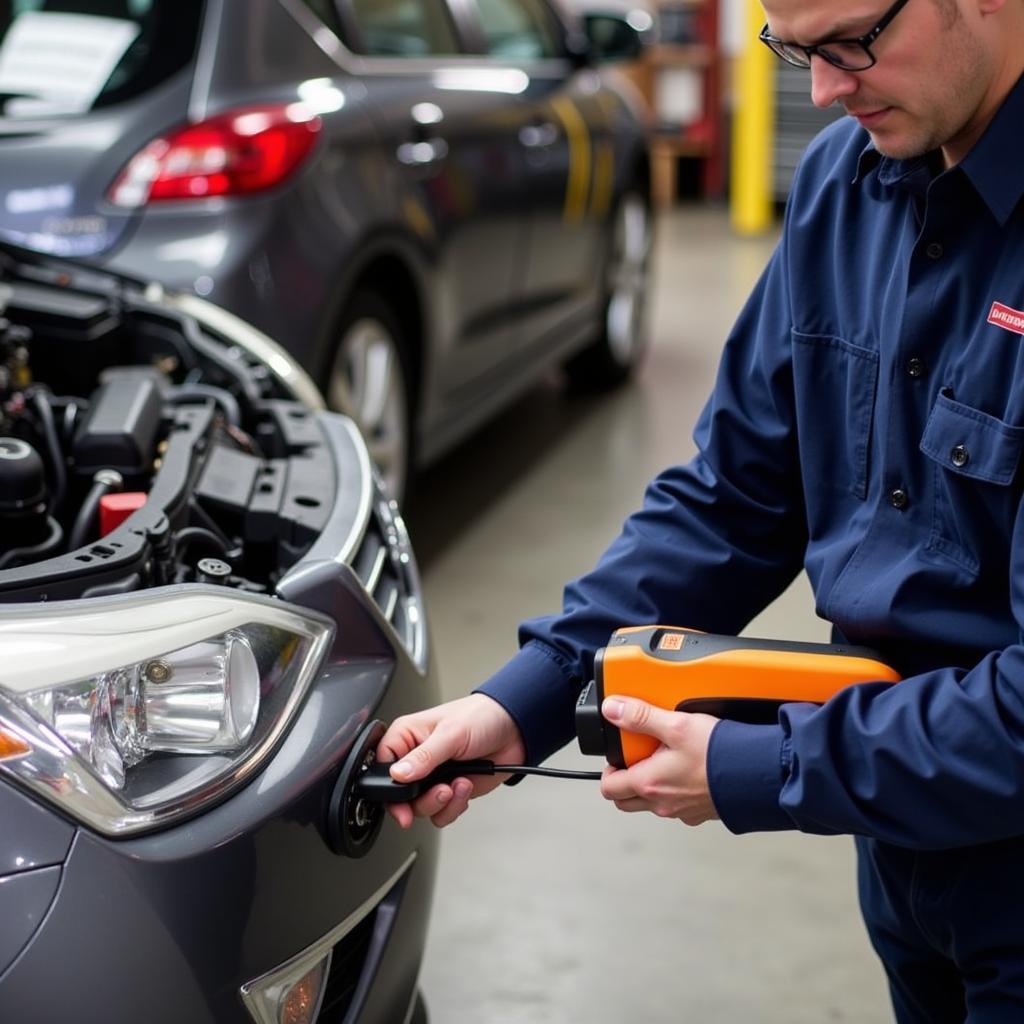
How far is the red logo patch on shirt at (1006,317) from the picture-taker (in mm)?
1110

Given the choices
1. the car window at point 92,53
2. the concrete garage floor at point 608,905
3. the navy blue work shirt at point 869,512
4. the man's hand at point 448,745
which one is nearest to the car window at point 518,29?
the car window at point 92,53

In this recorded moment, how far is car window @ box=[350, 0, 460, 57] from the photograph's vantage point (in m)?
3.37

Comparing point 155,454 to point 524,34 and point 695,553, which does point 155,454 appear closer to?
point 695,553

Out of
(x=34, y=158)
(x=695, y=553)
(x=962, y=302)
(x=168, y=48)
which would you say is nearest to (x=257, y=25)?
(x=168, y=48)

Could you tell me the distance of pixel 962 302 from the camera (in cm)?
116

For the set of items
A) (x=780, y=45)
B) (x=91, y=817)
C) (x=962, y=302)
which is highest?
(x=780, y=45)

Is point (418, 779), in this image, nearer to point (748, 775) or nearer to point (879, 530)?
point (748, 775)

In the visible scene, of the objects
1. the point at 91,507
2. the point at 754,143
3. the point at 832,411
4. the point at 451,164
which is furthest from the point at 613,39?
the point at 754,143

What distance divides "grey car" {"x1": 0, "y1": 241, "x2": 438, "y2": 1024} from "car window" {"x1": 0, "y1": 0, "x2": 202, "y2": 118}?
1274 millimetres

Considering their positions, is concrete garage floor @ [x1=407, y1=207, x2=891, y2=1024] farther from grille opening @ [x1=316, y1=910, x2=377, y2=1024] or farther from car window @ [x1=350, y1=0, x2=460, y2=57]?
car window @ [x1=350, y1=0, x2=460, y2=57]

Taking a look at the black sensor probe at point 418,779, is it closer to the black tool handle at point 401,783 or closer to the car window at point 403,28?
the black tool handle at point 401,783

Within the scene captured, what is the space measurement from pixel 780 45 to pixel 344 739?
670 mm

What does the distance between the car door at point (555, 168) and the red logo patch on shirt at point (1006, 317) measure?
111 inches

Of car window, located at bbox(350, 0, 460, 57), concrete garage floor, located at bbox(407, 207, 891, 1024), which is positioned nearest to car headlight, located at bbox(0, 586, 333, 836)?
concrete garage floor, located at bbox(407, 207, 891, 1024)
